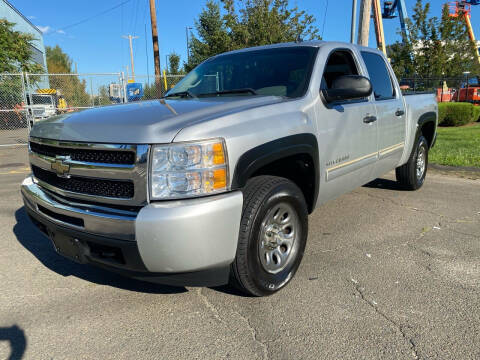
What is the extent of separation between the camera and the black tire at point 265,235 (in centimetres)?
241

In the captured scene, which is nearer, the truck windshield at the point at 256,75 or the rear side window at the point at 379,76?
the truck windshield at the point at 256,75

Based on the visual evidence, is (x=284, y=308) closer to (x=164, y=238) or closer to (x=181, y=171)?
(x=164, y=238)

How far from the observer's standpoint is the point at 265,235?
264cm

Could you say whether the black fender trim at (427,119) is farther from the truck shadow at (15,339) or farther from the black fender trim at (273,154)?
the truck shadow at (15,339)

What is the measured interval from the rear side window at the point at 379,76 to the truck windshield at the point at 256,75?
1.12m

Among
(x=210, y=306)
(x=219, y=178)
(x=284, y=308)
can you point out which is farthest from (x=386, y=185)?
(x=219, y=178)

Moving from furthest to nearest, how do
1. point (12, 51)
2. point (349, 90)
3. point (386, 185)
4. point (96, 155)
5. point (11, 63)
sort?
point (11, 63) → point (12, 51) → point (386, 185) → point (349, 90) → point (96, 155)

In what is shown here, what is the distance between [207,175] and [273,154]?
1.90ft

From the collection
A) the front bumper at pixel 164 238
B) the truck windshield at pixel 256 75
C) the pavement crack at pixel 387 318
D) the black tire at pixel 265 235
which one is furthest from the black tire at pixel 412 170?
the front bumper at pixel 164 238

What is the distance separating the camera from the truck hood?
219 centimetres

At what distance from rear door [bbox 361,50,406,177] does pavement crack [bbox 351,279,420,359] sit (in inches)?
68.3

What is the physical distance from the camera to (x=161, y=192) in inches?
84.4

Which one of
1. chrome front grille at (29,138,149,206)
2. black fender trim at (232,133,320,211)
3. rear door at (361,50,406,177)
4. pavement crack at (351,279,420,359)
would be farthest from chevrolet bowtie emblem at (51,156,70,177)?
rear door at (361,50,406,177)

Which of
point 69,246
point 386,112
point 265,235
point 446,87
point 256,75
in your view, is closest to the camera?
point 69,246
